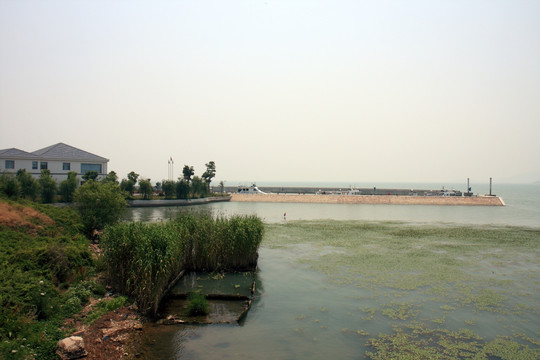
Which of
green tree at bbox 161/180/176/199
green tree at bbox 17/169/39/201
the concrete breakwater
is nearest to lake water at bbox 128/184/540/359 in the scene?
green tree at bbox 17/169/39/201

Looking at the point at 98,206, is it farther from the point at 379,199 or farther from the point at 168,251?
the point at 379,199

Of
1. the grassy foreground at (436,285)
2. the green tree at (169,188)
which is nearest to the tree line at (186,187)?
the green tree at (169,188)

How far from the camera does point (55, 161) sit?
238 ft

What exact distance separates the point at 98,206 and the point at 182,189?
4436cm

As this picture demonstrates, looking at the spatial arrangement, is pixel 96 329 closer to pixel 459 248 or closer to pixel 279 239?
pixel 279 239

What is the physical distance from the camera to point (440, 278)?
23.7 metres

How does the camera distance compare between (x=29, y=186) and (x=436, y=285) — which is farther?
(x=29, y=186)

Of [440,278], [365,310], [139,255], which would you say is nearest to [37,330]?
[139,255]

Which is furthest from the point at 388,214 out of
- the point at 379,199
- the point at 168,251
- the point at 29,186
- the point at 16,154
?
the point at 16,154

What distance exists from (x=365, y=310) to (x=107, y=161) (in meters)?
72.9

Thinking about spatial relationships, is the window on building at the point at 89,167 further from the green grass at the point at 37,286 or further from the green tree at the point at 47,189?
the green grass at the point at 37,286

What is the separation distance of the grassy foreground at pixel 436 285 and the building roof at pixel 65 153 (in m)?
51.6

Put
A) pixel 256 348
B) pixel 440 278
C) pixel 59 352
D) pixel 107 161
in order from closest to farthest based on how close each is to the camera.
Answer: pixel 59 352 → pixel 256 348 → pixel 440 278 → pixel 107 161

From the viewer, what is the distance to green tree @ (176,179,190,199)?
7888cm
